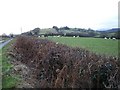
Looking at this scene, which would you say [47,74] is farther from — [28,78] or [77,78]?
[77,78]

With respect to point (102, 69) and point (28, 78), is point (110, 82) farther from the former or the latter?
point (28, 78)

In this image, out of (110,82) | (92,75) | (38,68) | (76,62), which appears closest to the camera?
(110,82)

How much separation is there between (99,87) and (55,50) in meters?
5.56

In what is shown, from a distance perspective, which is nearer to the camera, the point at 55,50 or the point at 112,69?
the point at 112,69

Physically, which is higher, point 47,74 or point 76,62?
point 76,62

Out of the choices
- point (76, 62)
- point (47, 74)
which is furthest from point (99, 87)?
point (47, 74)

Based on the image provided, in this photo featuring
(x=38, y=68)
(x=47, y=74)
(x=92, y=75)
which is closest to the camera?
(x=92, y=75)

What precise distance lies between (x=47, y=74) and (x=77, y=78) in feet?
15.6

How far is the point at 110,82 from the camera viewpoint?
31.9 feet

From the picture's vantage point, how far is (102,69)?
10477 millimetres

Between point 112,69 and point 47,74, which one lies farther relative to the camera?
point 47,74

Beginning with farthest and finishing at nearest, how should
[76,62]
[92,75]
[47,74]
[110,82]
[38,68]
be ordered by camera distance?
[38,68] < [47,74] < [76,62] < [92,75] < [110,82]

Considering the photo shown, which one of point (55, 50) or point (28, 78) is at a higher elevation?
point (55, 50)

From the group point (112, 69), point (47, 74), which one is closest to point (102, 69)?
point (112, 69)
